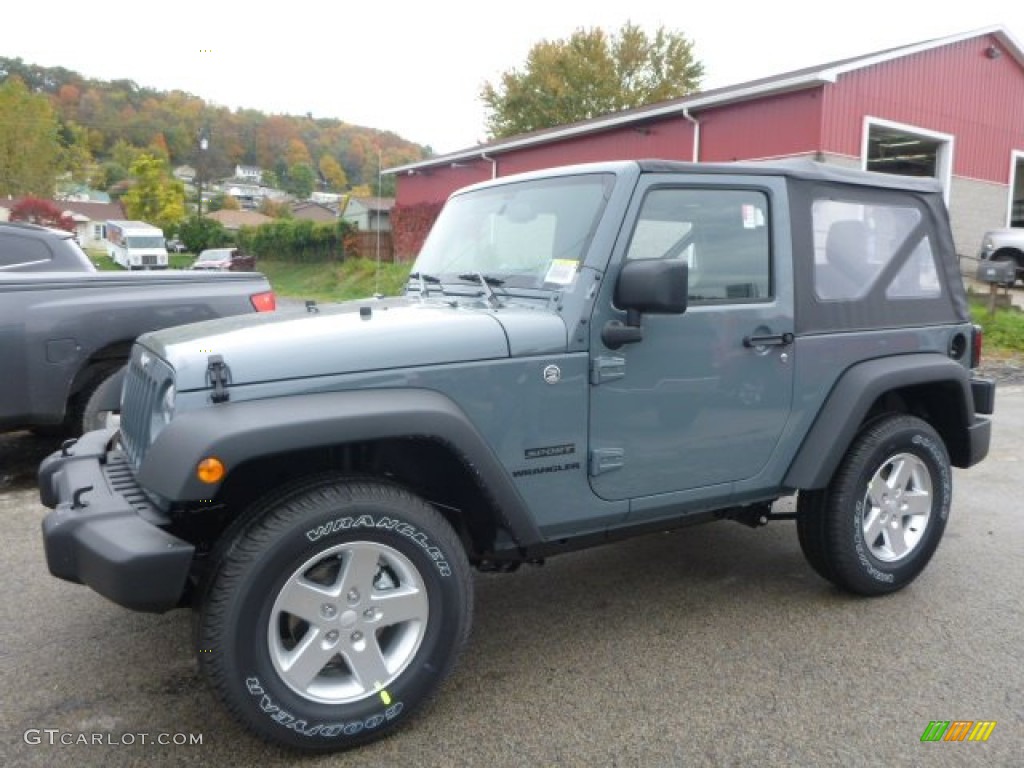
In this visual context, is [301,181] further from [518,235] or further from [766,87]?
[518,235]

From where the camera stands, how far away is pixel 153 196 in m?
66.8

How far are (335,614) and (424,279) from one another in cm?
166

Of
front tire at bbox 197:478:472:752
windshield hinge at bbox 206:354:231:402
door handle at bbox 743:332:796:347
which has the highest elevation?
door handle at bbox 743:332:796:347

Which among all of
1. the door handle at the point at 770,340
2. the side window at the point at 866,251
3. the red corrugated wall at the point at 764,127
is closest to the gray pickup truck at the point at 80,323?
the door handle at the point at 770,340

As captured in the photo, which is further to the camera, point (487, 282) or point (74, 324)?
point (74, 324)

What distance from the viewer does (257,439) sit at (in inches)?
94.4

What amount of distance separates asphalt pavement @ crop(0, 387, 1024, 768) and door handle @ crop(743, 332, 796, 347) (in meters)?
1.21

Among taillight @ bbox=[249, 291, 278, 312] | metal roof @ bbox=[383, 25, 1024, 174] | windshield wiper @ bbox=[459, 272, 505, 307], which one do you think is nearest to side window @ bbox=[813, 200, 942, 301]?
windshield wiper @ bbox=[459, 272, 505, 307]

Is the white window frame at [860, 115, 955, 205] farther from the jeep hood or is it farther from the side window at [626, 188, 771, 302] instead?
the jeep hood

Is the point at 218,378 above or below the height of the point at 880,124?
below

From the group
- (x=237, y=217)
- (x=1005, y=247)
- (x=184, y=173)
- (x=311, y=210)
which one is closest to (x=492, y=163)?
(x=1005, y=247)

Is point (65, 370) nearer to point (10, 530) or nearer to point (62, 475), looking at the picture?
point (10, 530)

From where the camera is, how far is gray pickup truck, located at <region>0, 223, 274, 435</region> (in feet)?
16.9

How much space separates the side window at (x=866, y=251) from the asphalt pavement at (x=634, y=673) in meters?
1.44
